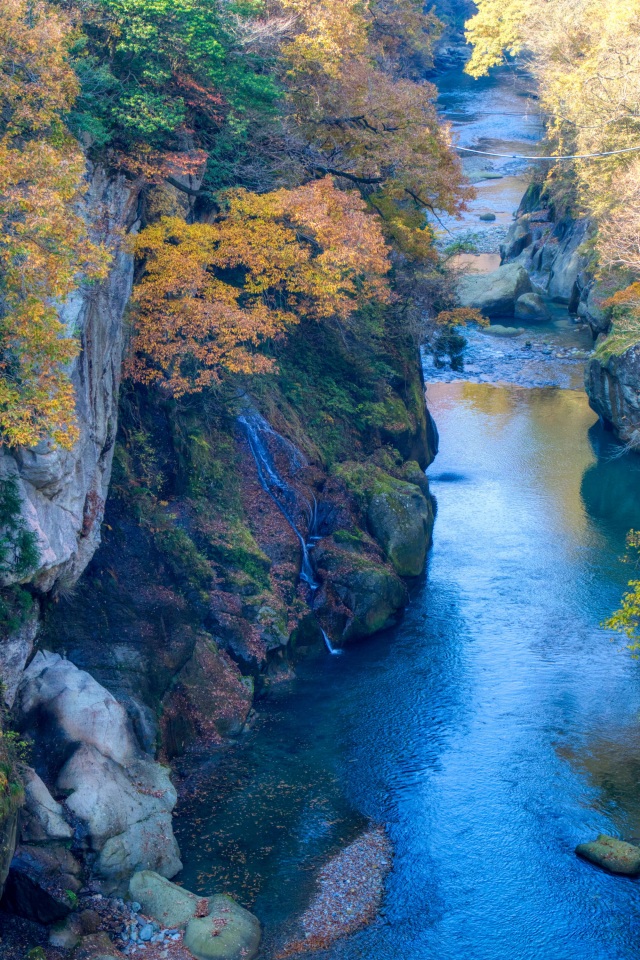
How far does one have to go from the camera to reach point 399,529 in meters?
27.6

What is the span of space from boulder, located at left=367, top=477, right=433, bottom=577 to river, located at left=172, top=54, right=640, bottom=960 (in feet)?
3.16

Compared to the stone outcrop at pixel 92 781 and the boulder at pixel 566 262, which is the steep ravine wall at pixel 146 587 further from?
the boulder at pixel 566 262

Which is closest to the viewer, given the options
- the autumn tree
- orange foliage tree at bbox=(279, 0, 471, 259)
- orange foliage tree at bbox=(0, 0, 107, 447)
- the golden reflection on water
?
orange foliage tree at bbox=(0, 0, 107, 447)

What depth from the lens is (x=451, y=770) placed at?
61.6 ft

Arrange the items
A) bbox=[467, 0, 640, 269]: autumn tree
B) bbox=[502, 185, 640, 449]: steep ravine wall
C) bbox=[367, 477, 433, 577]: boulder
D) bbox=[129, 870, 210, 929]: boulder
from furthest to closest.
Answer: bbox=[502, 185, 640, 449]: steep ravine wall
bbox=[467, 0, 640, 269]: autumn tree
bbox=[367, 477, 433, 577]: boulder
bbox=[129, 870, 210, 929]: boulder

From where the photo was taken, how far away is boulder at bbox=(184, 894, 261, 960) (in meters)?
13.4

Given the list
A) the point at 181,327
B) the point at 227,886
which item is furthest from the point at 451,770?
the point at 181,327

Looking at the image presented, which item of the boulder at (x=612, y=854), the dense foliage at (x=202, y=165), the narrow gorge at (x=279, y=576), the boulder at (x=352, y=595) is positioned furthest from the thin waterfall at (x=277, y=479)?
the boulder at (x=612, y=854)

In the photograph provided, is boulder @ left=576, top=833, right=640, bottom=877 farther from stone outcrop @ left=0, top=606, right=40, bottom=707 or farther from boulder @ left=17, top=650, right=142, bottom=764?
stone outcrop @ left=0, top=606, right=40, bottom=707

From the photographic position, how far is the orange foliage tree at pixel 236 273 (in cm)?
2092

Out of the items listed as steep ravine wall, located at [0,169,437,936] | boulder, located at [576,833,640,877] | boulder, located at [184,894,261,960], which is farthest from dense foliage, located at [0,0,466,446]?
boulder, located at [576,833,640,877]

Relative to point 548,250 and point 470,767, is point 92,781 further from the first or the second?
point 548,250

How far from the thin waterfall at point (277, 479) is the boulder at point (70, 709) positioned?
960 centimetres

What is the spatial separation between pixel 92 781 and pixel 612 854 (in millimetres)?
9745
